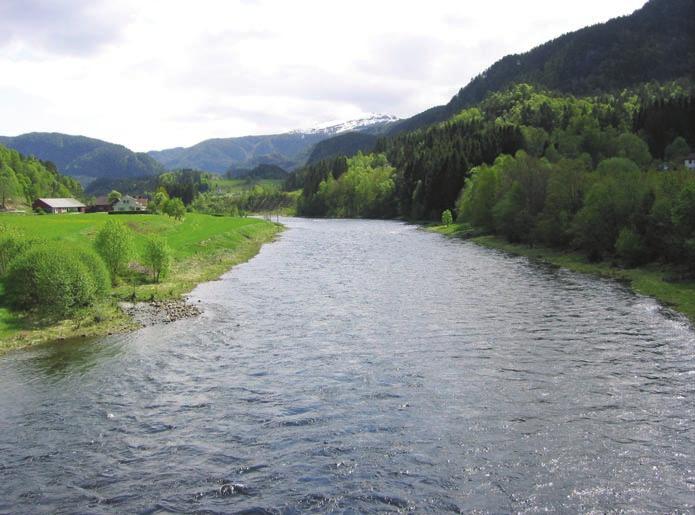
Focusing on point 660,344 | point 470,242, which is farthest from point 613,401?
point 470,242

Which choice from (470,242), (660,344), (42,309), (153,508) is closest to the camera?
(153,508)

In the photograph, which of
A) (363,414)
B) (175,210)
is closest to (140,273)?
(363,414)

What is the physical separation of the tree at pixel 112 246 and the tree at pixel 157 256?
271 cm

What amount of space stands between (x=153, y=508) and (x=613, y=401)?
67.5 feet

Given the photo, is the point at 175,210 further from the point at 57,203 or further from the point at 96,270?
the point at 96,270

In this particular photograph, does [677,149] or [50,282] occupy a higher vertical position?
[677,149]

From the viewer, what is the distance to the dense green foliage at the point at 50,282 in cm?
4134

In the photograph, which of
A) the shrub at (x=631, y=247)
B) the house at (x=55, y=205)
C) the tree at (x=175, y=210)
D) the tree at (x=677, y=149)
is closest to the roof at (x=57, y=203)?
the house at (x=55, y=205)

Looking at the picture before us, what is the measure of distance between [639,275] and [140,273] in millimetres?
55910

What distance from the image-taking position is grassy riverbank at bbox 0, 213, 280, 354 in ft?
131

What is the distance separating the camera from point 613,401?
25.5 metres

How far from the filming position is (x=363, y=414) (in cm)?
2473

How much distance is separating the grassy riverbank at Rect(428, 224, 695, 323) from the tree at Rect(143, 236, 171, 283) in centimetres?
4919

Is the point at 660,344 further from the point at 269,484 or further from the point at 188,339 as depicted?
the point at 188,339
